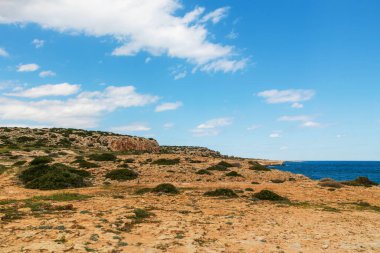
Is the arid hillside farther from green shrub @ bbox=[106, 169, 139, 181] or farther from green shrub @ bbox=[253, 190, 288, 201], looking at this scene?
green shrub @ bbox=[106, 169, 139, 181]

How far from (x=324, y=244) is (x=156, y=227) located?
6420 mm

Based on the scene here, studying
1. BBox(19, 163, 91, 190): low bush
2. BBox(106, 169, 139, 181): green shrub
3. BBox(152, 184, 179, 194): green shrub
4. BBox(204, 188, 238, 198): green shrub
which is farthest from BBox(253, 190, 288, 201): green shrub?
BBox(19, 163, 91, 190): low bush

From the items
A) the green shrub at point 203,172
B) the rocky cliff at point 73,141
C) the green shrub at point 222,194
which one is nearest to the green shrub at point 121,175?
the green shrub at point 203,172

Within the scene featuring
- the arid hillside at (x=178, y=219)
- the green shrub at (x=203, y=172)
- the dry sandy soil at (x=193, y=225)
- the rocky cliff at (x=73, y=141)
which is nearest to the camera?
the dry sandy soil at (x=193, y=225)

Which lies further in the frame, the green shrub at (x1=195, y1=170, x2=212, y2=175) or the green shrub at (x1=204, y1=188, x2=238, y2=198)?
the green shrub at (x1=195, y1=170, x2=212, y2=175)

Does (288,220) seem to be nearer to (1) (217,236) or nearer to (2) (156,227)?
(1) (217,236)

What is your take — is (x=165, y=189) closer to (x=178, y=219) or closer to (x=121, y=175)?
(x=178, y=219)

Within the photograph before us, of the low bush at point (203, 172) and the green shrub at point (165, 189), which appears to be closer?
the green shrub at point (165, 189)

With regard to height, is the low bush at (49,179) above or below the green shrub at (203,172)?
below

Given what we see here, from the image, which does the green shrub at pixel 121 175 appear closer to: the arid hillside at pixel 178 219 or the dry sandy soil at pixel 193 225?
the arid hillside at pixel 178 219

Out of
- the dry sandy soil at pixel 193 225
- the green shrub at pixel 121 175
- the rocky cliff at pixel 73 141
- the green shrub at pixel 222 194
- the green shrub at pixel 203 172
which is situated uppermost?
the rocky cliff at pixel 73 141

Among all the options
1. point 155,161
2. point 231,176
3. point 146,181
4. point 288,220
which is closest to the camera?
point 288,220

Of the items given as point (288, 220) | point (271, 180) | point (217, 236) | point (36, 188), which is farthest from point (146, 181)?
point (217, 236)

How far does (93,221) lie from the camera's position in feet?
45.0
